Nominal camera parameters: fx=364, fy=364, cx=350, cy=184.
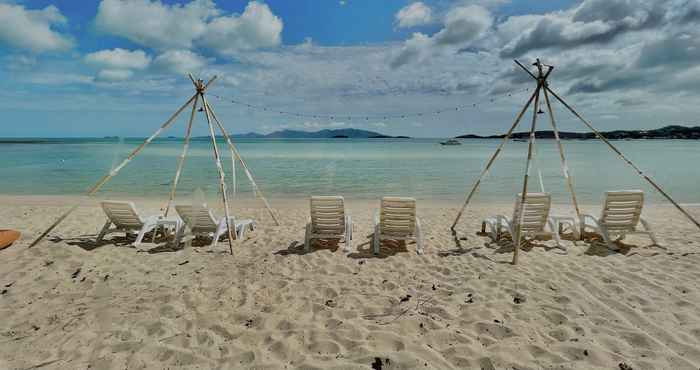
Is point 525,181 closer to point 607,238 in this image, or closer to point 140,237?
point 607,238

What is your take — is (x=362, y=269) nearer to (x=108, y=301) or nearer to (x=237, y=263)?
(x=237, y=263)

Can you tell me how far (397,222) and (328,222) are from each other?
52.1 inches

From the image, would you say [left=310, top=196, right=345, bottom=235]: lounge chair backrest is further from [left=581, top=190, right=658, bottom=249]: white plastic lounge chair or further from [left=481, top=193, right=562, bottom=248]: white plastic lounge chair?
[left=581, top=190, right=658, bottom=249]: white plastic lounge chair

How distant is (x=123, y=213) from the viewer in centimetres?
719

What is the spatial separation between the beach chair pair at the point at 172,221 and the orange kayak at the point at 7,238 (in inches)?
52.3

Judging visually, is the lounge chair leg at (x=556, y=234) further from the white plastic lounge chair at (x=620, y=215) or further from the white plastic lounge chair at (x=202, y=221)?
the white plastic lounge chair at (x=202, y=221)

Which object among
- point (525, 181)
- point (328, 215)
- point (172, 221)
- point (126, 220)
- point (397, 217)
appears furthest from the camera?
point (172, 221)

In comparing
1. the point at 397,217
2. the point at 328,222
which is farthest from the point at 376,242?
the point at 328,222

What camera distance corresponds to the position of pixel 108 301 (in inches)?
184

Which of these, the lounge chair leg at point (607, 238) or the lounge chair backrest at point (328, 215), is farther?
the lounge chair backrest at point (328, 215)

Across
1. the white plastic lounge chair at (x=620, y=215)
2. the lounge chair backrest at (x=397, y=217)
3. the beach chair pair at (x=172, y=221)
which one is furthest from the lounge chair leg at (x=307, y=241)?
the white plastic lounge chair at (x=620, y=215)

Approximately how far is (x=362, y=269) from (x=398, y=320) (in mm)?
1796

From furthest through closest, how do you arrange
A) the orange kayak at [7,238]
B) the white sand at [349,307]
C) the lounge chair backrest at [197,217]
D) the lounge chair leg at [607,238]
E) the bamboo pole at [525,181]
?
1. the lounge chair backrest at [197,217]
2. the lounge chair leg at [607,238]
3. the orange kayak at [7,238]
4. the bamboo pole at [525,181]
5. the white sand at [349,307]

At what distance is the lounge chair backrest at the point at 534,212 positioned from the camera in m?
6.79
